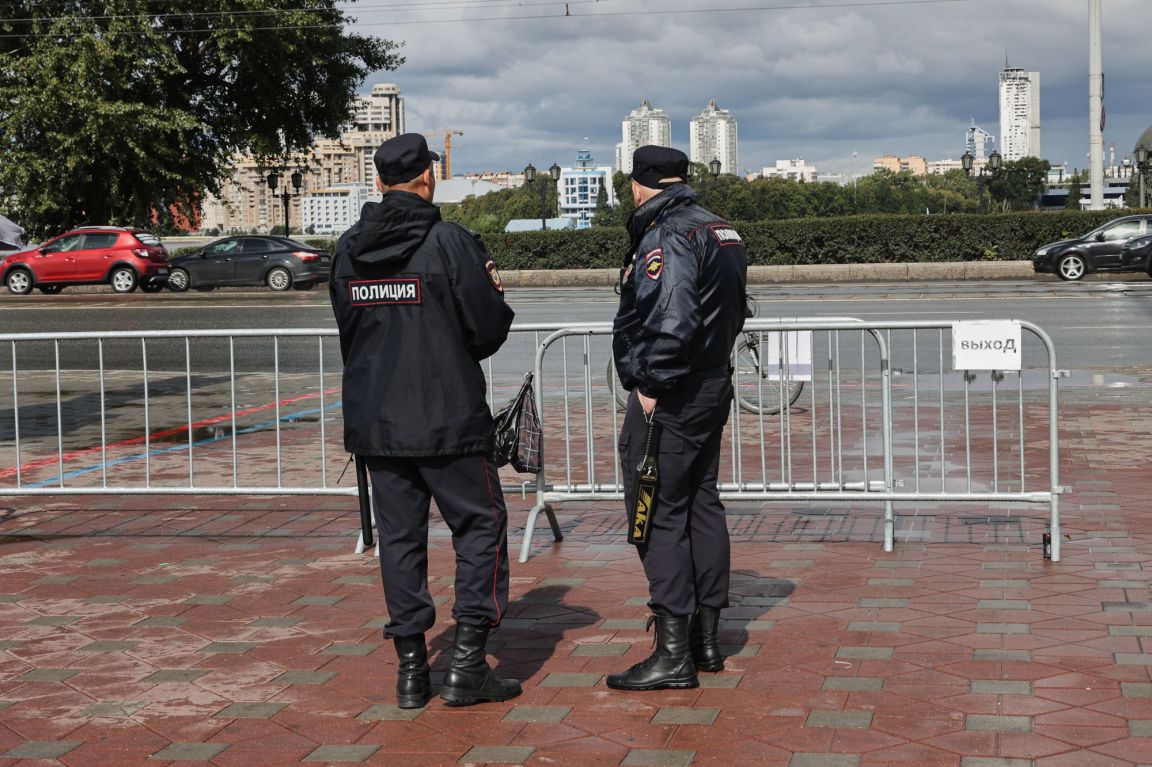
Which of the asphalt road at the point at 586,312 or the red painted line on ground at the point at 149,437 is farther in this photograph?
the asphalt road at the point at 586,312

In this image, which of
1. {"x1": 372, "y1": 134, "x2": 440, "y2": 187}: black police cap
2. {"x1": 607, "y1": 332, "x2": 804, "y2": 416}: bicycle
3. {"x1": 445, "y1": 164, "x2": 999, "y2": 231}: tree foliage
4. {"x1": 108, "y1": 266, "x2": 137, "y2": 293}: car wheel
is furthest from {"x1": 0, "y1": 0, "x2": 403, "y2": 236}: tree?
{"x1": 445, "y1": 164, "x2": 999, "y2": 231}: tree foliage

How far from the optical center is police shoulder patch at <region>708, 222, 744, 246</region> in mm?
4633

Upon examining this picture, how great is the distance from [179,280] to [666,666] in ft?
102

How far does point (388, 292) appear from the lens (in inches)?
175

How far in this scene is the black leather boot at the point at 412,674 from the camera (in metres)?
4.49

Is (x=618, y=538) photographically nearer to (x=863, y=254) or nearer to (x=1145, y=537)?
(x=1145, y=537)

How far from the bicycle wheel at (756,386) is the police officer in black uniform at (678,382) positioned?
8.19 feet

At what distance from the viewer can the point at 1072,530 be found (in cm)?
683

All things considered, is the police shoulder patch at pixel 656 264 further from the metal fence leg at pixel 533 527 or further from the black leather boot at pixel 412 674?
the metal fence leg at pixel 533 527

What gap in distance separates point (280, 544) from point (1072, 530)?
3949 mm

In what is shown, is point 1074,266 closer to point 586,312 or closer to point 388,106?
point 586,312

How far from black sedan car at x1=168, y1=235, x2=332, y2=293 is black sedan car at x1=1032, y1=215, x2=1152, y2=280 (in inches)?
661

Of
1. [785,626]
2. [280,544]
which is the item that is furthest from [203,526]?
[785,626]

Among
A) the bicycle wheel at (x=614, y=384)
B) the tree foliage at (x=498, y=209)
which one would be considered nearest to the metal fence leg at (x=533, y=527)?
the bicycle wheel at (x=614, y=384)
